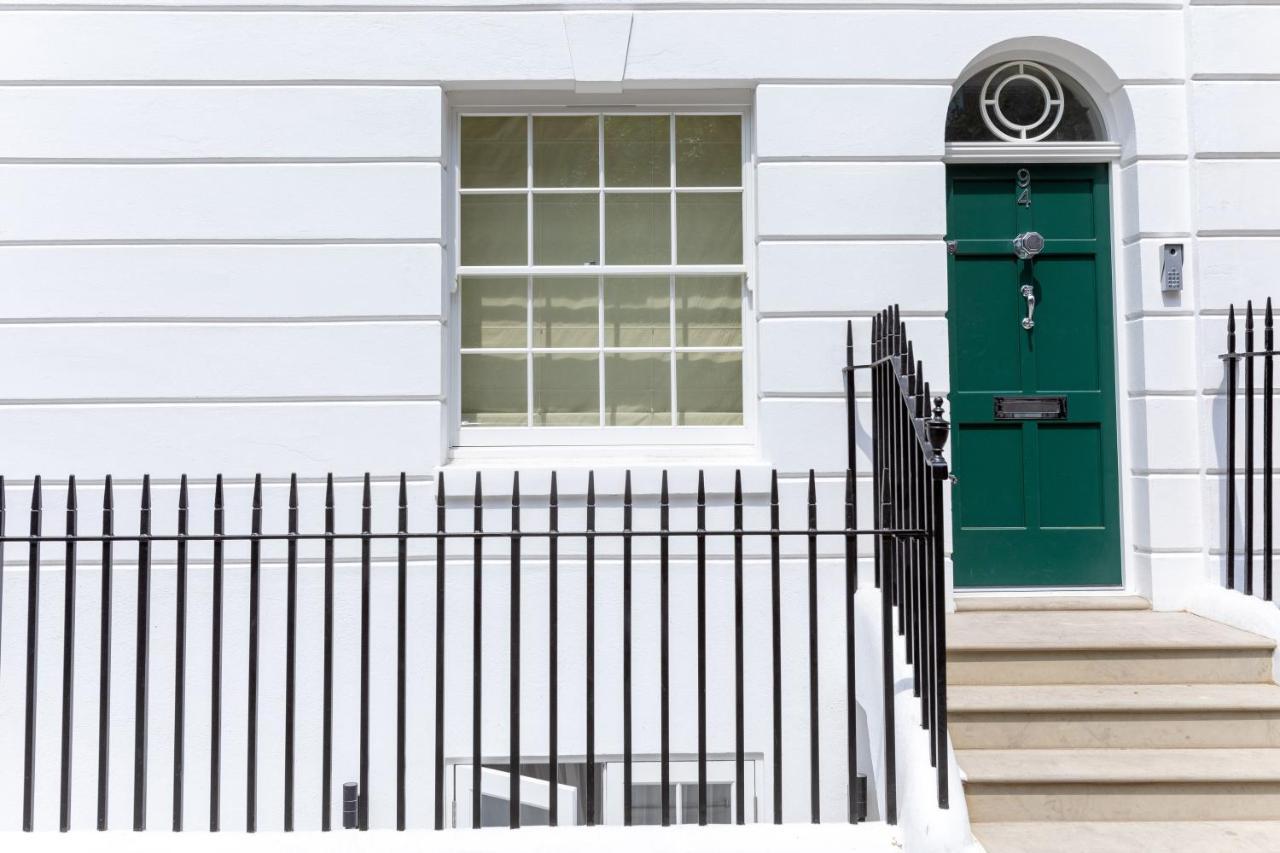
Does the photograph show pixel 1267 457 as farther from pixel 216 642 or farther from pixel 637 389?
pixel 216 642

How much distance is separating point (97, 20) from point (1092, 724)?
5329 millimetres

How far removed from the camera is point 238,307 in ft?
15.8

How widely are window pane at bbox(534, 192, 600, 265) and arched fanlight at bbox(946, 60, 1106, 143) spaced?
1.86 meters

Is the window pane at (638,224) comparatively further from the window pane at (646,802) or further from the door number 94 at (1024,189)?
the window pane at (646,802)

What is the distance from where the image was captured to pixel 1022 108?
17.2ft

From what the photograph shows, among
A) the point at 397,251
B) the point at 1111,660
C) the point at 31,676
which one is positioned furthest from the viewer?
the point at 397,251

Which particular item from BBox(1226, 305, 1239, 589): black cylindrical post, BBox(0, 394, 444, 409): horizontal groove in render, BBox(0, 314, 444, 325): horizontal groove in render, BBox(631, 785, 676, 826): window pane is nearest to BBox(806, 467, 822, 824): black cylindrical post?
BBox(631, 785, 676, 826): window pane

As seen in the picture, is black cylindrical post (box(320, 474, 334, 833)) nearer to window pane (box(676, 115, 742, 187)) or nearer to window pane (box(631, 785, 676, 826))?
window pane (box(631, 785, 676, 826))

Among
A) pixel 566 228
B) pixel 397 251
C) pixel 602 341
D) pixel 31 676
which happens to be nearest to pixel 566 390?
pixel 602 341

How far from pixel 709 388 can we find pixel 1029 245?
1732 mm

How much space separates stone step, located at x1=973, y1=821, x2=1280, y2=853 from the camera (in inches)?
135

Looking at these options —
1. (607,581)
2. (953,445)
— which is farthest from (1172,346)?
(607,581)

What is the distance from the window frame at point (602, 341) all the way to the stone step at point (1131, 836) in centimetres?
214

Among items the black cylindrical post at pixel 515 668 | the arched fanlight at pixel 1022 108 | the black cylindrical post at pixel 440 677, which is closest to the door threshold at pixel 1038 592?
A: the arched fanlight at pixel 1022 108
